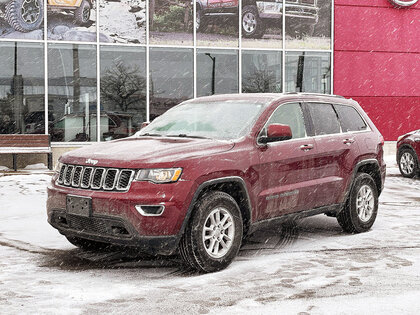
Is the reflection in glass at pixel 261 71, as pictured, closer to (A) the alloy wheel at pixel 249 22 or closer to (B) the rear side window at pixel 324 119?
(A) the alloy wheel at pixel 249 22

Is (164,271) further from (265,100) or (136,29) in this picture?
(136,29)

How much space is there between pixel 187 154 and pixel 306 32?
609 inches

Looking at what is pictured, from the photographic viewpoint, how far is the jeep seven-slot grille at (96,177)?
560 centimetres

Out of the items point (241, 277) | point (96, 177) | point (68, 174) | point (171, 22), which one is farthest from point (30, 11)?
point (241, 277)

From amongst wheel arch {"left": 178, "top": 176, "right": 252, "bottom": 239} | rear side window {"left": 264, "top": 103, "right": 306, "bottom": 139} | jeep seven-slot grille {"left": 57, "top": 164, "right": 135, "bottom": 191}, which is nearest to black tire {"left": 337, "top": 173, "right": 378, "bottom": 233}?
rear side window {"left": 264, "top": 103, "right": 306, "bottom": 139}

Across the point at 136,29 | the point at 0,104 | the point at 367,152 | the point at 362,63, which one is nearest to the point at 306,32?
the point at 362,63

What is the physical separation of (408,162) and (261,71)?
21.4 ft

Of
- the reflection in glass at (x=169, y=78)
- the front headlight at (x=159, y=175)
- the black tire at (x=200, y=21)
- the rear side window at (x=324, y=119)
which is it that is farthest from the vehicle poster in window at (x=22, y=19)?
the front headlight at (x=159, y=175)

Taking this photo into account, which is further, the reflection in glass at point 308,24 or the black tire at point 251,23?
the reflection in glass at point 308,24

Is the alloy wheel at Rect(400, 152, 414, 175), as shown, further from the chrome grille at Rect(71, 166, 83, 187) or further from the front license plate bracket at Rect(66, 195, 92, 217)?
the front license plate bracket at Rect(66, 195, 92, 217)

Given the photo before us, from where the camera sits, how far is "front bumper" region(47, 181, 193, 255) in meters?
5.47

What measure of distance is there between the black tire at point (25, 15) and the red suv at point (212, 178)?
38.0ft

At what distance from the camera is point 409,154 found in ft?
48.8

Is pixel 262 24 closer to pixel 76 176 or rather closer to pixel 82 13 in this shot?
pixel 82 13
